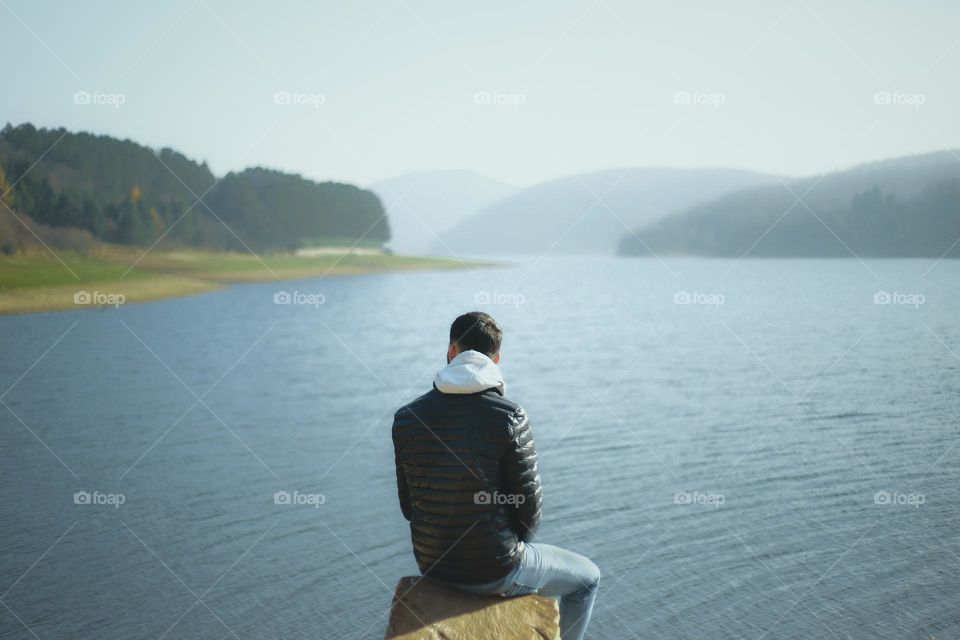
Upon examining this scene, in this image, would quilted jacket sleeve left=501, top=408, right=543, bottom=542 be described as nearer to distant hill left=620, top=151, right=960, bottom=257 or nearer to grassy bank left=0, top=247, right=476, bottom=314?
grassy bank left=0, top=247, right=476, bottom=314

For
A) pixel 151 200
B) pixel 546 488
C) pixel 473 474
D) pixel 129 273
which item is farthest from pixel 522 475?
pixel 151 200

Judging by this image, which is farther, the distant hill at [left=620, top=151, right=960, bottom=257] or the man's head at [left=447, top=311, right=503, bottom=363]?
the distant hill at [left=620, top=151, right=960, bottom=257]

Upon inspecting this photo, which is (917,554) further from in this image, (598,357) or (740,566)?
(598,357)

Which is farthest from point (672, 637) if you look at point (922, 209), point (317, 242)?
point (922, 209)

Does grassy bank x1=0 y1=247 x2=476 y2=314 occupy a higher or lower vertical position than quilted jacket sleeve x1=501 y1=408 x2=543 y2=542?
higher

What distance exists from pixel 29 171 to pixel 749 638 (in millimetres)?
66977

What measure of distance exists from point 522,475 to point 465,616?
87cm

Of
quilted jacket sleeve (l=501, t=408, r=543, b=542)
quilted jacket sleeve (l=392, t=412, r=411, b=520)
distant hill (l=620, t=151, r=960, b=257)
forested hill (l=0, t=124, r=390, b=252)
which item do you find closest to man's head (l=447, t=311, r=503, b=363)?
quilted jacket sleeve (l=501, t=408, r=543, b=542)

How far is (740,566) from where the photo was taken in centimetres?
927

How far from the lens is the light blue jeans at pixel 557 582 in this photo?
488cm

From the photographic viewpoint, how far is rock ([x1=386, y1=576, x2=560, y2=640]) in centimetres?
465

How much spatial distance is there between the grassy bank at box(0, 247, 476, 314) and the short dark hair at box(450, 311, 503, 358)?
1680 inches

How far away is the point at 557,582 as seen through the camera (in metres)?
5.07

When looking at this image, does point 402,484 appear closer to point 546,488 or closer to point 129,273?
point 546,488
